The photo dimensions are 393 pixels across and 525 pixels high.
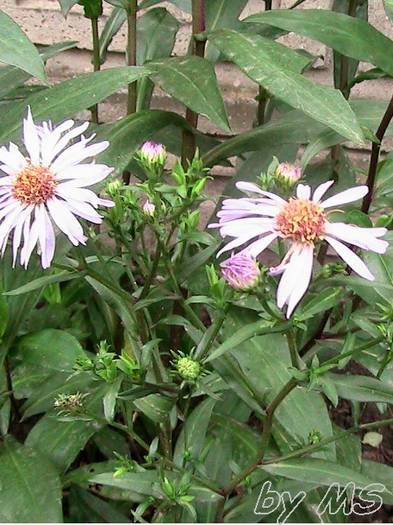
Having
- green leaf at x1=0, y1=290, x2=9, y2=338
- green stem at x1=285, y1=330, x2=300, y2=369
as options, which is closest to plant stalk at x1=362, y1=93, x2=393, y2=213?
green stem at x1=285, y1=330, x2=300, y2=369

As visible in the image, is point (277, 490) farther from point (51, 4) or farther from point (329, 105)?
point (51, 4)

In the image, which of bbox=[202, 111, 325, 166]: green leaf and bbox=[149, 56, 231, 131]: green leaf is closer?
bbox=[149, 56, 231, 131]: green leaf

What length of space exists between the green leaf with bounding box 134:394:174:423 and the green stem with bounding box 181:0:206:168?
0.23 metres

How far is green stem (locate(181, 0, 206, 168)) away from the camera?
749 millimetres

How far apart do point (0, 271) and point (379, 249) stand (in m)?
0.48

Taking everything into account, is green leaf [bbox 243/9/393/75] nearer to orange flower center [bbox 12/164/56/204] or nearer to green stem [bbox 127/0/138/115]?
green stem [bbox 127/0/138/115]

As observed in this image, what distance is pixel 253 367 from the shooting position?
71 cm

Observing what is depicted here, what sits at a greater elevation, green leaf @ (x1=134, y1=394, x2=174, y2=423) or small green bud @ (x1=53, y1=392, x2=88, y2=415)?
small green bud @ (x1=53, y1=392, x2=88, y2=415)

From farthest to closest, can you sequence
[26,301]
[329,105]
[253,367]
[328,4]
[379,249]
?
[328,4], [26,301], [253,367], [329,105], [379,249]

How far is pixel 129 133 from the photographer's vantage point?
736 millimetres

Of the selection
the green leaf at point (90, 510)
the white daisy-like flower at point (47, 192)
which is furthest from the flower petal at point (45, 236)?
the green leaf at point (90, 510)

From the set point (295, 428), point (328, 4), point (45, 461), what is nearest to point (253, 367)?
point (295, 428)

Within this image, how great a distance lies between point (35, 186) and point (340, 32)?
0.36 m

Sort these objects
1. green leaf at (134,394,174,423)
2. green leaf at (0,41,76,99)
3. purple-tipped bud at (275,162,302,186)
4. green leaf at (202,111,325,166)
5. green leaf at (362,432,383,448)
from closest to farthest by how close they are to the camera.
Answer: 1. purple-tipped bud at (275,162,302,186)
2. green leaf at (134,394,174,423)
3. green leaf at (202,111,325,166)
4. green leaf at (0,41,76,99)
5. green leaf at (362,432,383,448)
